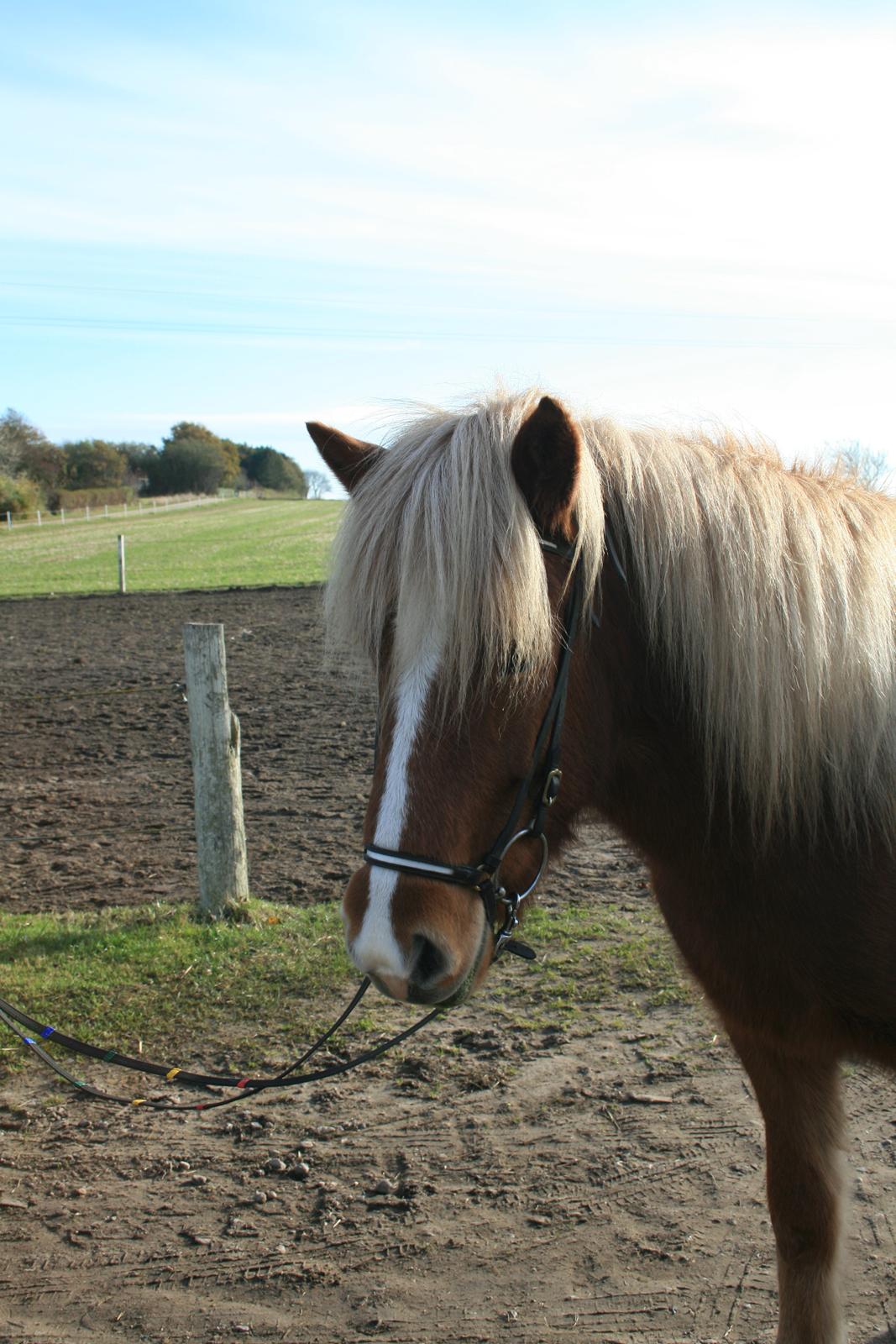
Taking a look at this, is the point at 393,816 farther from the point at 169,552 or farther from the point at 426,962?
the point at 169,552

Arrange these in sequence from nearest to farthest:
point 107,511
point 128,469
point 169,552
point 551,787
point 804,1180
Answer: point 551,787 → point 804,1180 → point 169,552 → point 107,511 → point 128,469

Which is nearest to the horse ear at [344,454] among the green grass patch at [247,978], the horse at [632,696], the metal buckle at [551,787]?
the horse at [632,696]

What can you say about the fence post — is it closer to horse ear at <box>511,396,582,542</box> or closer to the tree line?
horse ear at <box>511,396,582,542</box>

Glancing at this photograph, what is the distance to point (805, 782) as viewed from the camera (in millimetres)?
2062

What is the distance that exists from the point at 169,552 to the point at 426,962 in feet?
109

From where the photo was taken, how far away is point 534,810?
194cm

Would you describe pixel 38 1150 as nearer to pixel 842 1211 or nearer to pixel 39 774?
pixel 842 1211

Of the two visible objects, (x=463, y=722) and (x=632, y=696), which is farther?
(x=632, y=696)

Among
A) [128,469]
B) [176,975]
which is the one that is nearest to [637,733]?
[176,975]

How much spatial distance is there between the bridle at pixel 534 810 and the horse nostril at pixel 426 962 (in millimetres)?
115

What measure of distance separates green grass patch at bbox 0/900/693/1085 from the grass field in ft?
28.0

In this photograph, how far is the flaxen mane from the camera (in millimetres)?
1979

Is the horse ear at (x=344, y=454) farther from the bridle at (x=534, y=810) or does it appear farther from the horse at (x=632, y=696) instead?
the bridle at (x=534, y=810)

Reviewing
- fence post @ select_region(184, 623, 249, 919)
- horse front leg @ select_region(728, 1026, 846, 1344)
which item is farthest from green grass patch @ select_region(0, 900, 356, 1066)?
horse front leg @ select_region(728, 1026, 846, 1344)
